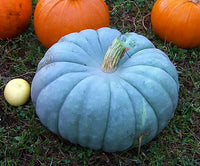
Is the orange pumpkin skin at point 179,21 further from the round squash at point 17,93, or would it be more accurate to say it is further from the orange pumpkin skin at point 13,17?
the round squash at point 17,93

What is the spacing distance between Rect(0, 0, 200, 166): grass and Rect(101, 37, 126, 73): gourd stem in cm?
75

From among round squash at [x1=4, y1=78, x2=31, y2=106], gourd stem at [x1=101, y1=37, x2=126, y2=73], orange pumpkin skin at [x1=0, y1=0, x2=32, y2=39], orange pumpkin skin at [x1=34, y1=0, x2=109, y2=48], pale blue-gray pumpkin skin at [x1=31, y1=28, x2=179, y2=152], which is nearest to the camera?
pale blue-gray pumpkin skin at [x1=31, y1=28, x2=179, y2=152]

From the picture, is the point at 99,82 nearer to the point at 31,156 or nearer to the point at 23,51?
the point at 31,156

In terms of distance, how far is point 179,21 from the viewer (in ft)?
11.1

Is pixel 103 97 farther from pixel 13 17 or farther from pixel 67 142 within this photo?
pixel 13 17

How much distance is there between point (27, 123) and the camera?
2.83 metres

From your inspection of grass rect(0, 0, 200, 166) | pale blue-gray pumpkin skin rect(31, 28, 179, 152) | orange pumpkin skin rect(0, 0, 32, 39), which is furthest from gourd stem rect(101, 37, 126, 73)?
orange pumpkin skin rect(0, 0, 32, 39)

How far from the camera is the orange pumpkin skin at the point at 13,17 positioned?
3.30m

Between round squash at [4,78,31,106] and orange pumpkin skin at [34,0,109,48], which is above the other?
orange pumpkin skin at [34,0,109,48]

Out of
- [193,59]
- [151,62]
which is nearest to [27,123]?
[151,62]

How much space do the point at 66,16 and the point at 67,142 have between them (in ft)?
4.30

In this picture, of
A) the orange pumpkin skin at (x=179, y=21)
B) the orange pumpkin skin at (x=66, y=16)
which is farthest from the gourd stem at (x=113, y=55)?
the orange pumpkin skin at (x=179, y=21)

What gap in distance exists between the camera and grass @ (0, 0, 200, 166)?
8.43ft

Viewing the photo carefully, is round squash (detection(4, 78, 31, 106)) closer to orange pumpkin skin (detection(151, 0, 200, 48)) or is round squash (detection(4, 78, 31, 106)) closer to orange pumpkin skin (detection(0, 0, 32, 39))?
orange pumpkin skin (detection(0, 0, 32, 39))
